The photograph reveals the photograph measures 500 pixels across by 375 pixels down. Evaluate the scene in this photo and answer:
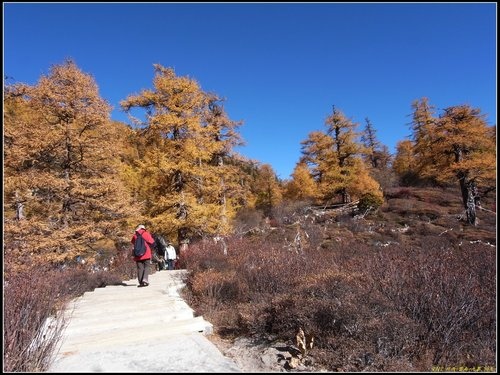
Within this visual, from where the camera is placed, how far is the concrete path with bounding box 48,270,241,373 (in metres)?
4.30

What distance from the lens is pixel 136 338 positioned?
17.9 feet

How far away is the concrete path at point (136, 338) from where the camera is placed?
430 centimetres

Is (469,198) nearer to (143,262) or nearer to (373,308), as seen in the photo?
(143,262)

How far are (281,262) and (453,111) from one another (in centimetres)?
2493

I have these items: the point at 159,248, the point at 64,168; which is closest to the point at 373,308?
the point at 64,168

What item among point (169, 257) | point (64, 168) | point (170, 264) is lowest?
point (170, 264)

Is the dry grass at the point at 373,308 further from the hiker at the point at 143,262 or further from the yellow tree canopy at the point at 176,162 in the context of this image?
the yellow tree canopy at the point at 176,162

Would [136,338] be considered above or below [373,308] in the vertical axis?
below

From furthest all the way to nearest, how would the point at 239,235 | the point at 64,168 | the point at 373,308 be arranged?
the point at 239,235 < the point at 64,168 < the point at 373,308

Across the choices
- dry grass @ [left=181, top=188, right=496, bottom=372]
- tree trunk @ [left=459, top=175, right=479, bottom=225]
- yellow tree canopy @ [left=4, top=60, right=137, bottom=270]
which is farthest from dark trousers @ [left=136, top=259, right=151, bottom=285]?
tree trunk @ [left=459, top=175, right=479, bottom=225]

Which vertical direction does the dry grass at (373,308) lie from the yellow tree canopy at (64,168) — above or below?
below

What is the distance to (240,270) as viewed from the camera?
877 centimetres

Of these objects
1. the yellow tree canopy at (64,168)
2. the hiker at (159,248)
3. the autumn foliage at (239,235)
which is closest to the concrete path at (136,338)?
the autumn foliage at (239,235)

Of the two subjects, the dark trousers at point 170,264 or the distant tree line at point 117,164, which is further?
the dark trousers at point 170,264
